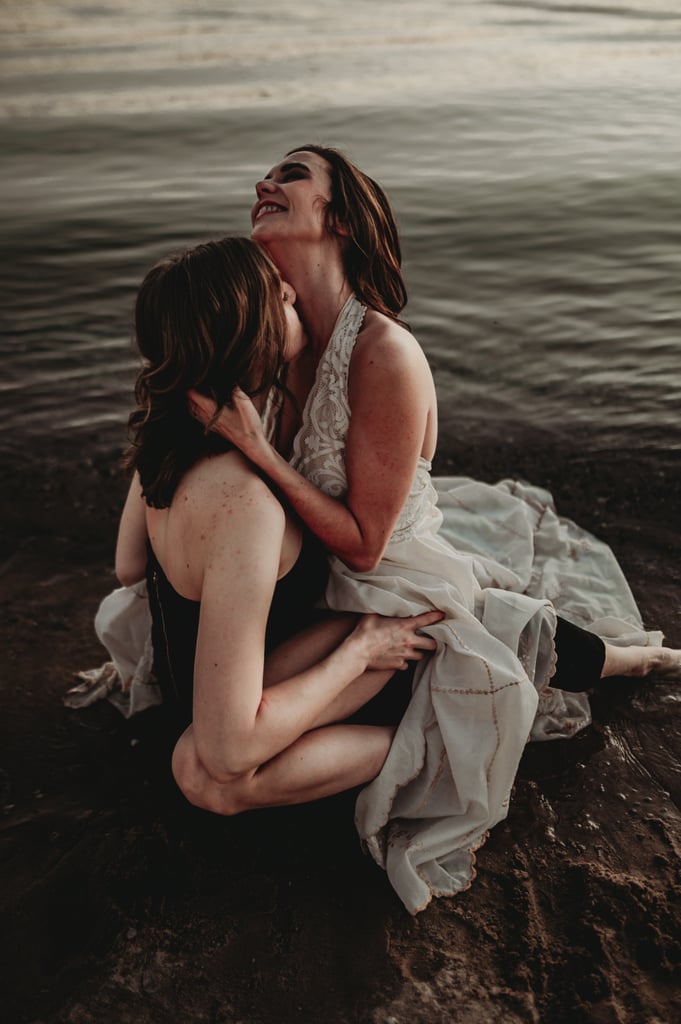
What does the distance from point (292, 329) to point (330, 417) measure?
0.29 meters

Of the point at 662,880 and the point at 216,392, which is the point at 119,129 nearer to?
the point at 216,392

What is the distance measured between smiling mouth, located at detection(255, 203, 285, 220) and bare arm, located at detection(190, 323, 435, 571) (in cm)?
49

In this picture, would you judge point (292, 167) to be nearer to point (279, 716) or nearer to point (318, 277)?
point (318, 277)

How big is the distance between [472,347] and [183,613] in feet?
13.7

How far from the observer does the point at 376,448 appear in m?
2.57

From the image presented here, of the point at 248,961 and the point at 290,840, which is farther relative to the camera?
the point at 290,840

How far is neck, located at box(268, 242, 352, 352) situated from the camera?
2775mm

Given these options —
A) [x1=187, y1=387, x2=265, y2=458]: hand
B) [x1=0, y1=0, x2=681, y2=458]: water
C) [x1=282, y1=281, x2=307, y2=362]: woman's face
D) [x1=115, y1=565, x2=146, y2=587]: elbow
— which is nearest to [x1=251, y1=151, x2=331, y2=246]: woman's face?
[x1=282, y1=281, x2=307, y2=362]: woman's face

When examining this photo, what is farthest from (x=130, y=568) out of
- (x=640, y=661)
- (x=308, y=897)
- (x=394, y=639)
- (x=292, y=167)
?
(x=640, y=661)

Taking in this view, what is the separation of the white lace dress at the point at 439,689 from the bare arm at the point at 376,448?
0.21 ft

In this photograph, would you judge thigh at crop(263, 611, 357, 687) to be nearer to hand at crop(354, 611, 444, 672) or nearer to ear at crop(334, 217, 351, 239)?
hand at crop(354, 611, 444, 672)

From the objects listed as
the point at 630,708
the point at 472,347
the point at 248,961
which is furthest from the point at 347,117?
the point at 248,961

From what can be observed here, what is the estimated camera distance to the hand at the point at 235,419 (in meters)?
2.27

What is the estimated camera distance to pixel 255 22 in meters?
18.1
